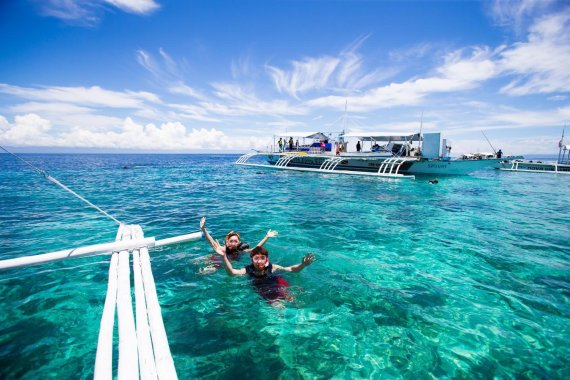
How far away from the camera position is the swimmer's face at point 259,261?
5919mm

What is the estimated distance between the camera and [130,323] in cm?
336

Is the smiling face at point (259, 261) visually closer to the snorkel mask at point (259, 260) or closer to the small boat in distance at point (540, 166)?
the snorkel mask at point (259, 260)

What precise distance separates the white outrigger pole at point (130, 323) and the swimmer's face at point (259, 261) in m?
2.19

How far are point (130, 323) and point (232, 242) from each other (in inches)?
171

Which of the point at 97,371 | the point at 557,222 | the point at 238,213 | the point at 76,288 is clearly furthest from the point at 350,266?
the point at 557,222

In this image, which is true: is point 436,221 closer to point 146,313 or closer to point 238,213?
point 238,213

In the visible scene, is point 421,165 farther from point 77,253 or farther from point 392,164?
point 77,253

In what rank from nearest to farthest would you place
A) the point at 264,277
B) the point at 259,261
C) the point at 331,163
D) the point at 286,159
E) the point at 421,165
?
the point at 259,261, the point at 264,277, the point at 421,165, the point at 331,163, the point at 286,159

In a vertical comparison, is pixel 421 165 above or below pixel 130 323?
above

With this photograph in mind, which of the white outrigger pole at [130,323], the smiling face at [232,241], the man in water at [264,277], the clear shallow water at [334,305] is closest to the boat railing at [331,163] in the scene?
the clear shallow water at [334,305]

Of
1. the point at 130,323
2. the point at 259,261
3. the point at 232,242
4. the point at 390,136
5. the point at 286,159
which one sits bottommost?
the point at 232,242

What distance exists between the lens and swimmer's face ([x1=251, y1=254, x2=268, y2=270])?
19.4ft

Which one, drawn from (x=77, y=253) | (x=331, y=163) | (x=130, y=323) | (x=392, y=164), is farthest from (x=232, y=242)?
(x=331, y=163)

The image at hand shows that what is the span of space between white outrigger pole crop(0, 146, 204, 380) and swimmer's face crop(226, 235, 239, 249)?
2306 mm
